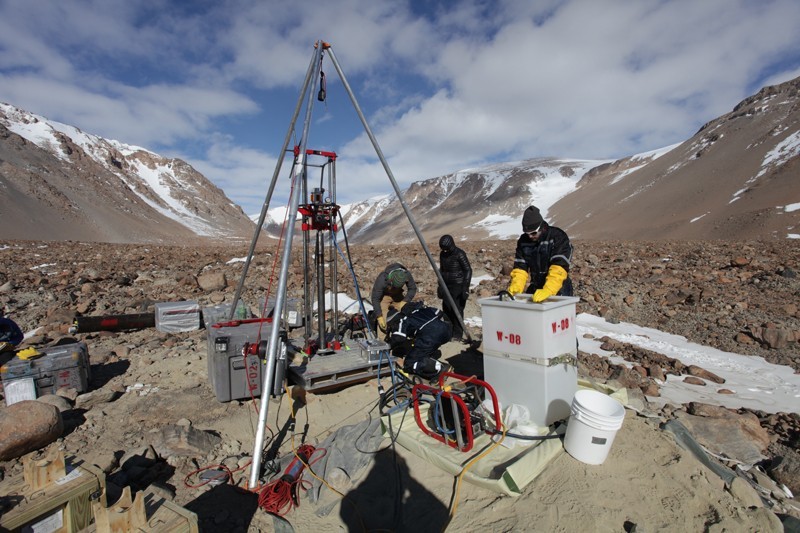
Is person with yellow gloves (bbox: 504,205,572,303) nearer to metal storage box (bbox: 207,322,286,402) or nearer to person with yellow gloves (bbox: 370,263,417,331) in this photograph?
person with yellow gloves (bbox: 370,263,417,331)

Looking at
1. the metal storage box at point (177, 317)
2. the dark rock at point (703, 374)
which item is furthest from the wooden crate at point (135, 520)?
the dark rock at point (703, 374)

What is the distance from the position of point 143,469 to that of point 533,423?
134 inches

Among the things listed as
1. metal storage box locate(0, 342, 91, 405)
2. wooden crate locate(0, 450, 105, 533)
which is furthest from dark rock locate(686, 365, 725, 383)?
metal storage box locate(0, 342, 91, 405)

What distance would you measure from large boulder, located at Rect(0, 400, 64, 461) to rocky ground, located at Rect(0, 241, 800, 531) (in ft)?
0.39

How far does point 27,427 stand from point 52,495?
6.14 feet

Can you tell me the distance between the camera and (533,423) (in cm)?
353

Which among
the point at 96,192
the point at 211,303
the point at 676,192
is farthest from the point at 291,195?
the point at 96,192

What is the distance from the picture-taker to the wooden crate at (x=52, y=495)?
94.1 inches

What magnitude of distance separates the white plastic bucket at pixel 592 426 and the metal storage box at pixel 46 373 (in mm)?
5289

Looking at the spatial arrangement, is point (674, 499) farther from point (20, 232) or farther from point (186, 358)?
point (20, 232)

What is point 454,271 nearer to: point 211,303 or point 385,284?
point 385,284

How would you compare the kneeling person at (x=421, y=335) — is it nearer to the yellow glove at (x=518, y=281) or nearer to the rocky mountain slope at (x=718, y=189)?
the yellow glove at (x=518, y=281)

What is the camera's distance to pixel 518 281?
4.45 meters

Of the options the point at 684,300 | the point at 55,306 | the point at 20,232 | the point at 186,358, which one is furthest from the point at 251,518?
the point at 20,232
